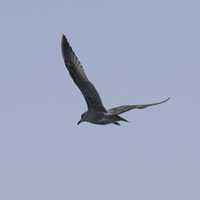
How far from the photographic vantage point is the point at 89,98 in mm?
22094

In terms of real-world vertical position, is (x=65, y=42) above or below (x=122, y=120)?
above

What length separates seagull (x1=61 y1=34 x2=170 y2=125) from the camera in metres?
21.0

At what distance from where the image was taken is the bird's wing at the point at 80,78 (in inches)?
863

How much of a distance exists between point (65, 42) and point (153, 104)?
5.45m

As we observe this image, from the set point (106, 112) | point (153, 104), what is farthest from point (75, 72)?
point (153, 104)

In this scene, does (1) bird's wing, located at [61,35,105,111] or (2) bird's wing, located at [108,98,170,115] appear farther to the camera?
(1) bird's wing, located at [61,35,105,111]

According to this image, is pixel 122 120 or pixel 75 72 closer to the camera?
pixel 122 120

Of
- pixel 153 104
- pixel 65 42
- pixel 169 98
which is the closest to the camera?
pixel 169 98

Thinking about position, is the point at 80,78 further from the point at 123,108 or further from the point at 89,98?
the point at 123,108

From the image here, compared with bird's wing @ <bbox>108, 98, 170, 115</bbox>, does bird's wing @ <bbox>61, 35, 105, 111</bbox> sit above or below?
above

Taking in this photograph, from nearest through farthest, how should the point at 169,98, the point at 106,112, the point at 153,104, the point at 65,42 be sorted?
the point at 169,98
the point at 153,104
the point at 106,112
the point at 65,42

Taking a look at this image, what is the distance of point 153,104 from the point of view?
19906 mm

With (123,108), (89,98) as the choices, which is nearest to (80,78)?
(89,98)

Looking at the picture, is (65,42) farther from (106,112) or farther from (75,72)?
(106,112)
